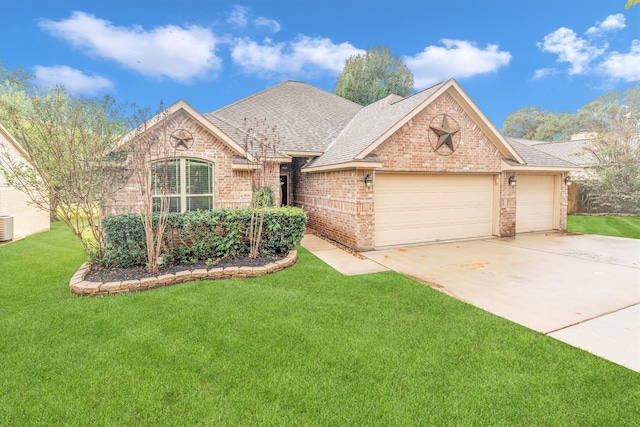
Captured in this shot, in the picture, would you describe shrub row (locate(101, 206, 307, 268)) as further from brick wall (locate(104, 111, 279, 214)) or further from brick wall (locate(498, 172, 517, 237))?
brick wall (locate(498, 172, 517, 237))

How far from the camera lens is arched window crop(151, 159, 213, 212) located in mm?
9352

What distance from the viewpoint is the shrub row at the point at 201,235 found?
660cm

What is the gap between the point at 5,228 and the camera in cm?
1079

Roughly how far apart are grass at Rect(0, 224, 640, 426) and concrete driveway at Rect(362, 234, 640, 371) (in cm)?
56

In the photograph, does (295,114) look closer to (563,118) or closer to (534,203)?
(534,203)

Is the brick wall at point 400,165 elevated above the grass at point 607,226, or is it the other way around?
the brick wall at point 400,165

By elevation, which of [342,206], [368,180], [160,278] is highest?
[368,180]

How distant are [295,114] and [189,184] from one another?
7.62 m

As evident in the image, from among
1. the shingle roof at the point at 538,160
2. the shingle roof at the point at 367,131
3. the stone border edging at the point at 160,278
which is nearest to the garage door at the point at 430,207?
the shingle roof at the point at 367,131

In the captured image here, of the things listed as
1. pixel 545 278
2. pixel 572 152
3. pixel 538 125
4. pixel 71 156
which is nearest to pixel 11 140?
pixel 71 156

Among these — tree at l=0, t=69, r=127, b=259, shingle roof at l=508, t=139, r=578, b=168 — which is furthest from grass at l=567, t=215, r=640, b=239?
tree at l=0, t=69, r=127, b=259

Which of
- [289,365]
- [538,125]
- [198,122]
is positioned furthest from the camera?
[538,125]

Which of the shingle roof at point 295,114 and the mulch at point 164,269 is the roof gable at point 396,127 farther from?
the mulch at point 164,269

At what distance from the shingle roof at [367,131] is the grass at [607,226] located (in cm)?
898
